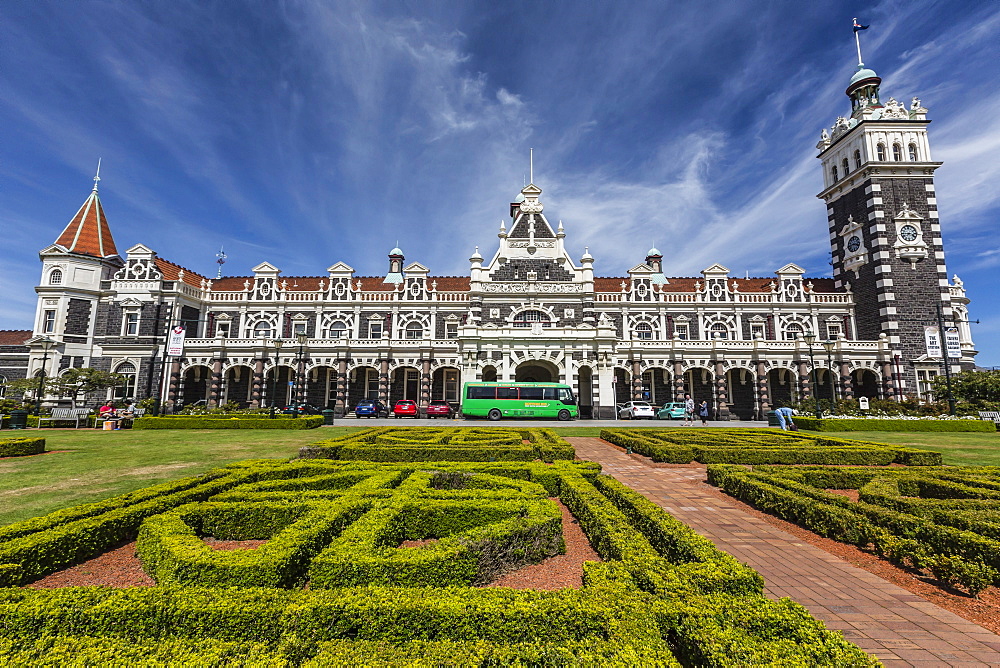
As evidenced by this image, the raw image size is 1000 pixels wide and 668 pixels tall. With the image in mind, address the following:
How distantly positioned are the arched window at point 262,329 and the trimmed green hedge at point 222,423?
17962 mm

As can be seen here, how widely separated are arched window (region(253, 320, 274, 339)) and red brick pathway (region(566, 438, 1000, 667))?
41.7m

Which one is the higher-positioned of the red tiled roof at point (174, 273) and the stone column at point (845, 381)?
the red tiled roof at point (174, 273)

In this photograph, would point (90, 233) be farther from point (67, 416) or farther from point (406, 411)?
point (406, 411)

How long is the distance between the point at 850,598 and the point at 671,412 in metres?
31.2

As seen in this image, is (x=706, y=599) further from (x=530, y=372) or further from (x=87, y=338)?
(x=87, y=338)

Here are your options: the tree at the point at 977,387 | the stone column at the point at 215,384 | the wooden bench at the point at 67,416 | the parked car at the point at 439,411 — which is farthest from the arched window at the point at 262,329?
the tree at the point at 977,387

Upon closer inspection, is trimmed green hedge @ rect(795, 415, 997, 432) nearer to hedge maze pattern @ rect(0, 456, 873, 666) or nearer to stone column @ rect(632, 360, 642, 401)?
stone column @ rect(632, 360, 642, 401)

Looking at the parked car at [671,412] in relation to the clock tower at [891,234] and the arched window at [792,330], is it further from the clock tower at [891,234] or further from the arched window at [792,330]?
the clock tower at [891,234]

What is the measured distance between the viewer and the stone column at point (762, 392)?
36.3 m

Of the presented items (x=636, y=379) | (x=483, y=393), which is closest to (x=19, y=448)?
(x=483, y=393)

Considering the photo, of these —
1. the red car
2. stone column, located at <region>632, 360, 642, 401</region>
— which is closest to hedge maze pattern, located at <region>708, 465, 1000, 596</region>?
the red car

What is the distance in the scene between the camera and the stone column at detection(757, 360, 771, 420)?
3628 cm

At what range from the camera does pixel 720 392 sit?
3675 cm

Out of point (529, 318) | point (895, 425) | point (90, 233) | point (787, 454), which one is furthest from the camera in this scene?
point (90, 233)
